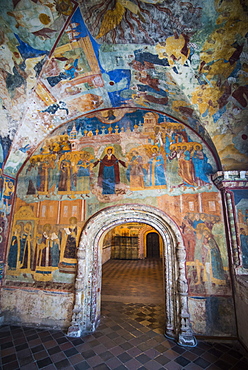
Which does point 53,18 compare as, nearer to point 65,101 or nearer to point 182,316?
point 65,101

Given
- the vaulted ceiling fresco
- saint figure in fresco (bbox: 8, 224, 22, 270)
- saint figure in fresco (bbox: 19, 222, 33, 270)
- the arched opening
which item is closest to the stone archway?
the arched opening

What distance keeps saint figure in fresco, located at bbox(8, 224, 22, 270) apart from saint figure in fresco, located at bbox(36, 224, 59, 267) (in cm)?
79

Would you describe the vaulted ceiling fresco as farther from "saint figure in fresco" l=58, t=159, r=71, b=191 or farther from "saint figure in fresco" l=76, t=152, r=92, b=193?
"saint figure in fresco" l=76, t=152, r=92, b=193

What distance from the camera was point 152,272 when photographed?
41.8 ft

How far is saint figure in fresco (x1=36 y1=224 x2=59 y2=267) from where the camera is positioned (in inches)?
249

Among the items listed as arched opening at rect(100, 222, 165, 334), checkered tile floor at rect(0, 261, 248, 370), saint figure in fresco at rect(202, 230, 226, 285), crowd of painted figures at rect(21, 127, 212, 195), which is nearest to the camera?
checkered tile floor at rect(0, 261, 248, 370)

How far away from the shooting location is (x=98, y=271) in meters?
6.43

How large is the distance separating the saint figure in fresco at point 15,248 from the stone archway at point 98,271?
7.70 ft

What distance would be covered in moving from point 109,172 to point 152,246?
51.5 ft

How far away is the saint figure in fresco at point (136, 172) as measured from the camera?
251 inches

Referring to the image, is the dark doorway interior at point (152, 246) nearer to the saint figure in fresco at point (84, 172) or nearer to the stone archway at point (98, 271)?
the stone archway at point (98, 271)

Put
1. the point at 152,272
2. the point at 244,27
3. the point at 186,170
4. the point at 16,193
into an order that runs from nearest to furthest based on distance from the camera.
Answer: the point at 244,27 < the point at 186,170 < the point at 16,193 < the point at 152,272

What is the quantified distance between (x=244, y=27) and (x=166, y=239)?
5357mm

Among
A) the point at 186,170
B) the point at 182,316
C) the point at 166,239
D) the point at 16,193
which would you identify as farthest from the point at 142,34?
the point at 182,316
